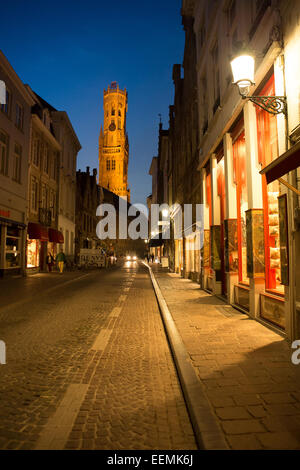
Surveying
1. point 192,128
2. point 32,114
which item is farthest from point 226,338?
point 32,114

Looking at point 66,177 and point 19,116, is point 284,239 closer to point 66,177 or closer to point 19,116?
point 19,116

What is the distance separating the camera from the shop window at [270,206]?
265 inches

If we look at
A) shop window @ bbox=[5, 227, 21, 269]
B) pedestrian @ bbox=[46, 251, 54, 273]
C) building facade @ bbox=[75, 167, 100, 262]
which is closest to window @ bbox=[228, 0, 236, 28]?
shop window @ bbox=[5, 227, 21, 269]

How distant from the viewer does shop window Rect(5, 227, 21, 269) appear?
780 inches

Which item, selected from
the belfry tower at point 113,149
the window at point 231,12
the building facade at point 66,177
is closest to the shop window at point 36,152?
the building facade at point 66,177

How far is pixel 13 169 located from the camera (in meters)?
20.6

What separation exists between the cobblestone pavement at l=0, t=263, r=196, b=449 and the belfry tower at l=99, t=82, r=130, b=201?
12458 centimetres

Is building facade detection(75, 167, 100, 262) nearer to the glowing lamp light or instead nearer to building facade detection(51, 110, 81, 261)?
building facade detection(51, 110, 81, 261)

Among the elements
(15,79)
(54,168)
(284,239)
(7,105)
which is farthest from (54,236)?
(284,239)

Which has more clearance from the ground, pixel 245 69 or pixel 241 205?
pixel 245 69

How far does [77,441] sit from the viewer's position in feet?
8.41

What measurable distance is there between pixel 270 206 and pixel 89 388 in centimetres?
543

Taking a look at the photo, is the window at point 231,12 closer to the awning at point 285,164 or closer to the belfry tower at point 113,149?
the awning at point 285,164
